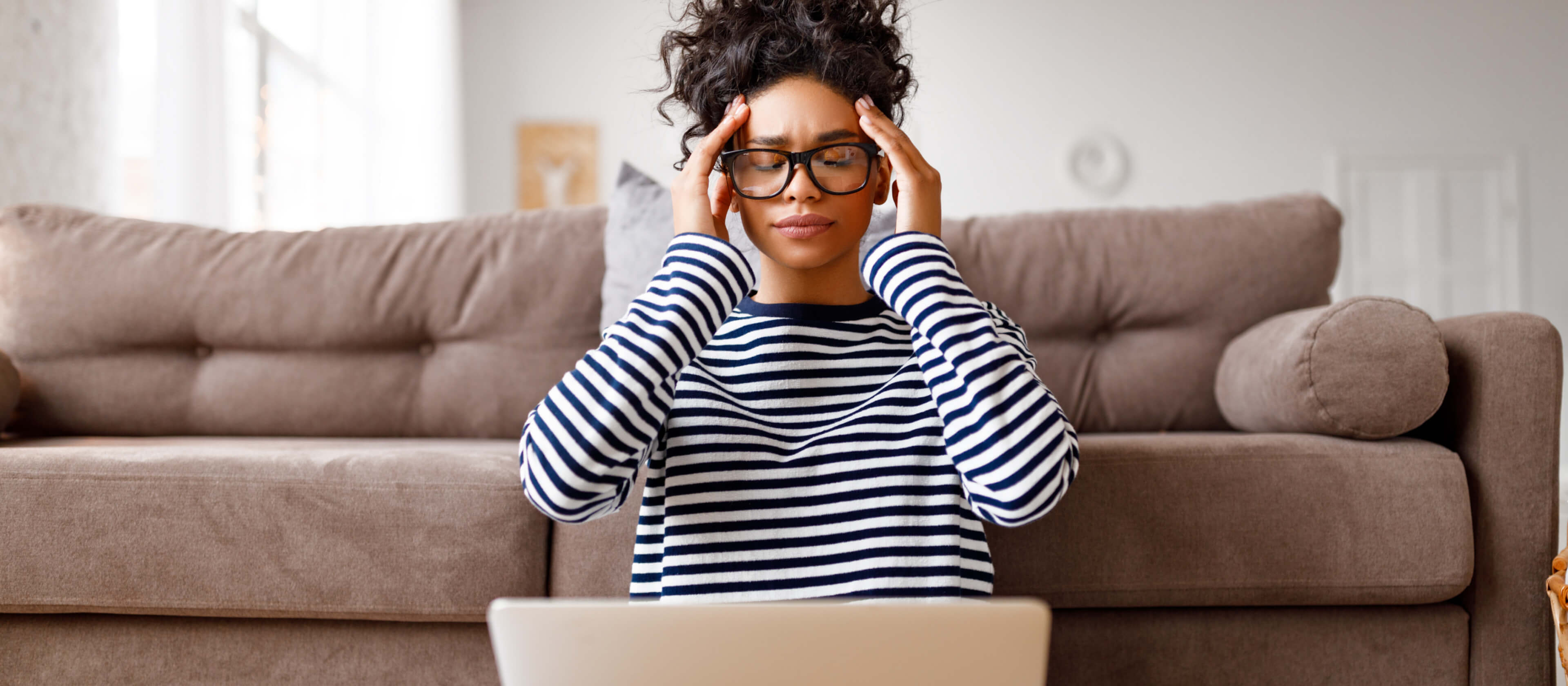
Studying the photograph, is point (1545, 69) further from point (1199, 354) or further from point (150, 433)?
point (150, 433)

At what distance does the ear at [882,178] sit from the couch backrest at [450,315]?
757mm

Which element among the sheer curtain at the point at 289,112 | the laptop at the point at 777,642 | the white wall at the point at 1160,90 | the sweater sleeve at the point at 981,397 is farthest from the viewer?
the white wall at the point at 1160,90

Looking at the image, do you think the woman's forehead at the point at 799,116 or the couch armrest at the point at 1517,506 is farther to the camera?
the couch armrest at the point at 1517,506

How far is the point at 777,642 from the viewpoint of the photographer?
1.52ft

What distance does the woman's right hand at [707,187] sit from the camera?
83 cm

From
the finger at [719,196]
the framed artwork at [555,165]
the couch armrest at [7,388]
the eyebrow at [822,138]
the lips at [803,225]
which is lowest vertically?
the couch armrest at [7,388]

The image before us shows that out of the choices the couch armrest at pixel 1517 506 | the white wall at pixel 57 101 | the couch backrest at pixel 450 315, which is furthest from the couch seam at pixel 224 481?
the white wall at pixel 57 101

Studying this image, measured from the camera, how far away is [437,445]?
1.44 meters

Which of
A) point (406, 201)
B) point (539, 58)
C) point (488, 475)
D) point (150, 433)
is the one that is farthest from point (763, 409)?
point (539, 58)

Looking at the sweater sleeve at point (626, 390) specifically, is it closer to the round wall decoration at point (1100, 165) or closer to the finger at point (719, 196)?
the finger at point (719, 196)

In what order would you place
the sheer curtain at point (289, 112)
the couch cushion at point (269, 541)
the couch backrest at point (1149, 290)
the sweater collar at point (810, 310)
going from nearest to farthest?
1. the sweater collar at point (810, 310)
2. the couch cushion at point (269, 541)
3. the couch backrest at point (1149, 290)
4. the sheer curtain at point (289, 112)

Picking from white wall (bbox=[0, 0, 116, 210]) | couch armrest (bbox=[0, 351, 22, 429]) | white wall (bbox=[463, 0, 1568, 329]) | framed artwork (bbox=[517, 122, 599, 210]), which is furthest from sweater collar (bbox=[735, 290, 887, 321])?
framed artwork (bbox=[517, 122, 599, 210])

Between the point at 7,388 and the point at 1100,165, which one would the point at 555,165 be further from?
the point at 7,388

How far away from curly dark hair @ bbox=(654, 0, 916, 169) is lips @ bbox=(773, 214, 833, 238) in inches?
4.8
